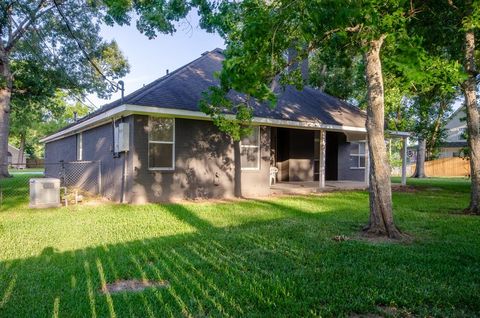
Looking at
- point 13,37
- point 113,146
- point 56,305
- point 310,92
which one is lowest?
point 56,305

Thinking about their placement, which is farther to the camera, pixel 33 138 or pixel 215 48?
pixel 33 138

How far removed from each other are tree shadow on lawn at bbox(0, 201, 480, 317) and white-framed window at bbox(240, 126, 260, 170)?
6406 mm

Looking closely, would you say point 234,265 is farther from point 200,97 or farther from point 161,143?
point 200,97

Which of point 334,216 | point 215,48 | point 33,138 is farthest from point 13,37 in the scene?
point 33,138

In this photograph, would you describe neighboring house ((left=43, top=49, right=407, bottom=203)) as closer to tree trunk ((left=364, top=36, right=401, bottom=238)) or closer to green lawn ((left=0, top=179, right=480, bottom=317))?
green lawn ((left=0, top=179, right=480, bottom=317))

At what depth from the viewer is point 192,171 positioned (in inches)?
442

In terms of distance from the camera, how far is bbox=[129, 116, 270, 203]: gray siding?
33.7ft

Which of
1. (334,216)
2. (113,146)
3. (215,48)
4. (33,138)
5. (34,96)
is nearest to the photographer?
(334,216)

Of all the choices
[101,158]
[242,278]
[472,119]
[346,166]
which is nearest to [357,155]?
[346,166]

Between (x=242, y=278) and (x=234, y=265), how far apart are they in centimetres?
51

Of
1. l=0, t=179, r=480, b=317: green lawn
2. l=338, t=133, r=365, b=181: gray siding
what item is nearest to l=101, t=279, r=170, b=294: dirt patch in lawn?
l=0, t=179, r=480, b=317: green lawn

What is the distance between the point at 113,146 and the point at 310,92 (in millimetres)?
11120

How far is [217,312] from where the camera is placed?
126 inches

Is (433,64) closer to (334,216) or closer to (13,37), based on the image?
(334,216)
